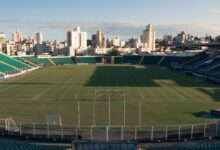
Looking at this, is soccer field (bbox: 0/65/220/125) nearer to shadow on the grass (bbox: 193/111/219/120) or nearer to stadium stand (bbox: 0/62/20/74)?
shadow on the grass (bbox: 193/111/219/120)

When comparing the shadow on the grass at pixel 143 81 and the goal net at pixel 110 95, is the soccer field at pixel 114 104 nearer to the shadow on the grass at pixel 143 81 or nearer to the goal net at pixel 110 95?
the goal net at pixel 110 95

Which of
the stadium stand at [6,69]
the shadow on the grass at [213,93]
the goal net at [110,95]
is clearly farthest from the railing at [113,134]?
the stadium stand at [6,69]

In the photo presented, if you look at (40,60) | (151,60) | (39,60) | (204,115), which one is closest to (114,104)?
(204,115)

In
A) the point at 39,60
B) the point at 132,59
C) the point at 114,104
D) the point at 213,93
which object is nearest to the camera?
the point at 114,104

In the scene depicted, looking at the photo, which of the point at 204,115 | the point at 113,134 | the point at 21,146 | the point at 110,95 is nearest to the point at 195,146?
the point at 113,134

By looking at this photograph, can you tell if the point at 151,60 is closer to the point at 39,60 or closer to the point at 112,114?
the point at 39,60

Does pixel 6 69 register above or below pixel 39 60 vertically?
above

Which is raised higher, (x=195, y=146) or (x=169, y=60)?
(x=195, y=146)

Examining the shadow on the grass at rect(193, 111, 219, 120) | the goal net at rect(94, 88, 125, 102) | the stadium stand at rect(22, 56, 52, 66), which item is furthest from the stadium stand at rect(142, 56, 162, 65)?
the shadow on the grass at rect(193, 111, 219, 120)

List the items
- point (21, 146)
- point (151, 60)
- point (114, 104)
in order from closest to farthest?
1. point (21, 146)
2. point (114, 104)
3. point (151, 60)

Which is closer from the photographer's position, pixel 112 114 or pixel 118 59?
pixel 112 114

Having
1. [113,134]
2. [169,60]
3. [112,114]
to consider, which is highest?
[113,134]

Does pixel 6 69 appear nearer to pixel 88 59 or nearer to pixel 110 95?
pixel 110 95

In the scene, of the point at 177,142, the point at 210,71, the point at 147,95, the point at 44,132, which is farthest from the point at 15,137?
the point at 210,71
